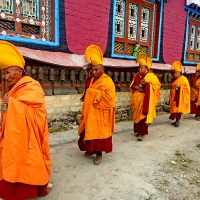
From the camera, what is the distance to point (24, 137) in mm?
2877

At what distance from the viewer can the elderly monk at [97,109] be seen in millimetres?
4328

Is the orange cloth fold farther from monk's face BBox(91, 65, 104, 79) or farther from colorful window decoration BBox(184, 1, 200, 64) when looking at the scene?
monk's face BBox(91, 65, 104, 79)

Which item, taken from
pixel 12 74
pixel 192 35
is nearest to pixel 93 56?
pixel 12 74

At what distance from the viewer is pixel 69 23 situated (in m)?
6.36

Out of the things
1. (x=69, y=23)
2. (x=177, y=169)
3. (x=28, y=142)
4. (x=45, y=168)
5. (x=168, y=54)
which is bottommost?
(x=177, y=169)

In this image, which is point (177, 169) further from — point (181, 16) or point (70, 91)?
point (181, 16)

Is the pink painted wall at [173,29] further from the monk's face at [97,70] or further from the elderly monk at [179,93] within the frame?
the monk's face at [97,70]

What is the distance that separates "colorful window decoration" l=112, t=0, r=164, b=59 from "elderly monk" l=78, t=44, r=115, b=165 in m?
3.22

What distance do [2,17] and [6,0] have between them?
0.40 metres

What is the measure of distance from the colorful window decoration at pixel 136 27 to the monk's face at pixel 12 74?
4.74 m

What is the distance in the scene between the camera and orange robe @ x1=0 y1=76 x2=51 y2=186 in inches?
111

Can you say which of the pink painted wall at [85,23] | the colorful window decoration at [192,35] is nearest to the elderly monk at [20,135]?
the pink painted wall at [85,23]

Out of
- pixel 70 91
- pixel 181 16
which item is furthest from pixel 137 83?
pixel 181 16

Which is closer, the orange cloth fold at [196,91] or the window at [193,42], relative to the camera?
the orange cloth fold at [196,91]
